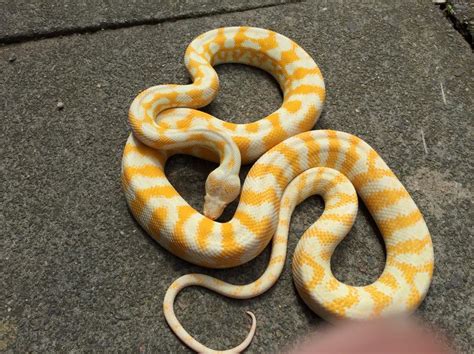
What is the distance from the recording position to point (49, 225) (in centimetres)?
229

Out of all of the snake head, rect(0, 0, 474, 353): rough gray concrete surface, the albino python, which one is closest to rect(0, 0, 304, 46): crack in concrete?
rect(0, 0, 474, 353): rough gray concrete surface

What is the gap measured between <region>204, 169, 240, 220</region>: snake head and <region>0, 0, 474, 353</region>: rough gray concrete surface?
0.12 m

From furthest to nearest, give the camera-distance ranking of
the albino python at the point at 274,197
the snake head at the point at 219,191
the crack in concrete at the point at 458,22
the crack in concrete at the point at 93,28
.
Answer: the crack in concrete at the point at 458,22, the crack in concrete at the point at 93,28, the snake head at the point at 219,191, the albino python at the point at 274,197

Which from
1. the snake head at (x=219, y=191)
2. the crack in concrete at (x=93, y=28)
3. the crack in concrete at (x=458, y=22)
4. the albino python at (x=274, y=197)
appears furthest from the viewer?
the crack in concrete at (x=458, y=22)

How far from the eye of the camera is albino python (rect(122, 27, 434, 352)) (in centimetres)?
199

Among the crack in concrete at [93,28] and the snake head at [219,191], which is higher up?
the crack in concrete at [93,28]

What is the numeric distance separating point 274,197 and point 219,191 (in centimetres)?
30

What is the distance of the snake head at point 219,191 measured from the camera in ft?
7.16

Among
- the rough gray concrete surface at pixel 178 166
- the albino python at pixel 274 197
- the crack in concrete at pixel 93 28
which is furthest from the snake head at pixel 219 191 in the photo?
the crack in concrete at pixel 93 28

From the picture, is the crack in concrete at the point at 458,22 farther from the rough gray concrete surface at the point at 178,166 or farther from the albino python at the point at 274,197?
the albino python at the point at 274,197

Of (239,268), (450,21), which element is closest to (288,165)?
(239,268)

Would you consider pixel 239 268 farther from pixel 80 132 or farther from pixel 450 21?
pixel 450 21

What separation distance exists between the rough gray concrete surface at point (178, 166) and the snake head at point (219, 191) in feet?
0.38

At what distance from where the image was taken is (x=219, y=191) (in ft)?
7.19
